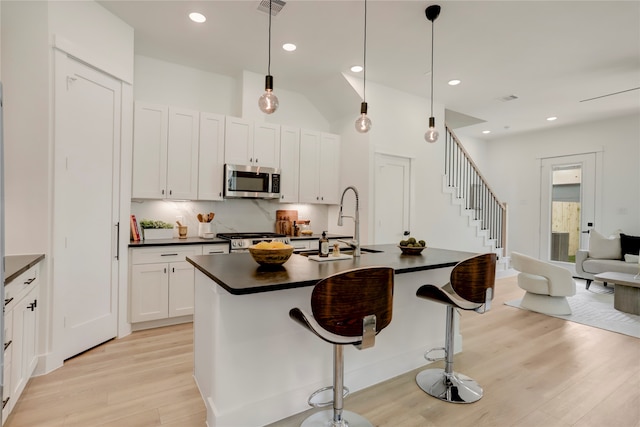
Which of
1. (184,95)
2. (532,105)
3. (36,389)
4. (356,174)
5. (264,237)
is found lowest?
(36,389)

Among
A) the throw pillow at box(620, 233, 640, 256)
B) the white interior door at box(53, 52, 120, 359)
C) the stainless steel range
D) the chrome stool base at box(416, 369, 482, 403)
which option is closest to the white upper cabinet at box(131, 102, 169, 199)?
the white interior door at box(53, 52, 120, 359)

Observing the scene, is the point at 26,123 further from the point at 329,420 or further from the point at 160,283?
the point at 329,420

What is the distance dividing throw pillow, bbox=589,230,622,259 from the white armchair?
2.08 m

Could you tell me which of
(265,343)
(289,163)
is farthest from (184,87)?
(265,343)

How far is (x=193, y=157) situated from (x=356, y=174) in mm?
2264

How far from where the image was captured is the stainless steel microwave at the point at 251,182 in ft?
13.8

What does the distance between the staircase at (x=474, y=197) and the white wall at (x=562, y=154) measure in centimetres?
84

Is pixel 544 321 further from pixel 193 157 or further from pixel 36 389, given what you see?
pixel 36 389

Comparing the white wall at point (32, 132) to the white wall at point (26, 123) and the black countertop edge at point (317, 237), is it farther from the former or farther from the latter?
the black countertop edge at point (317, 237)

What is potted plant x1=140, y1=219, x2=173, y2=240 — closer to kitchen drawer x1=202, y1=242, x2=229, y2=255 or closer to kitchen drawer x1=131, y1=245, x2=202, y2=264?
kitchen drawer x1=131, y1=245, x2=202, y2=264

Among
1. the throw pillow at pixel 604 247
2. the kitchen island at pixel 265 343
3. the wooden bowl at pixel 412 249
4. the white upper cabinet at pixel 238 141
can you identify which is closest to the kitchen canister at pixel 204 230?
the white upper cabinet at pixel 238 141

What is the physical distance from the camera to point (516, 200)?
8008 mm

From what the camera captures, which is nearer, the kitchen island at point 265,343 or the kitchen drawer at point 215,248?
the kitchen island at point 265,343

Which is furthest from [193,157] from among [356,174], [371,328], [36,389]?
[371,328]
